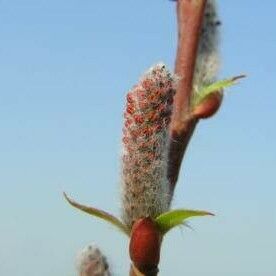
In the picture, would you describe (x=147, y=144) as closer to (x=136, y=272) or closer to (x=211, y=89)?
(x=136, y=272)

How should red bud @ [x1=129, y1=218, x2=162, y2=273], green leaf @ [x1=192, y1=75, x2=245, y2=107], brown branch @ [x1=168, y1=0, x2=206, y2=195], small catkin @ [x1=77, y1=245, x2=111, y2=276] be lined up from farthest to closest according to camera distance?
small catkin @ [x1=77, y1=245, x2=111, y2=276] < green leaf @ [x1=192, y1=75, x2=245, y2=107] < brown branch @ [x1=168, y1=0, x2=206, y2=195] < red bud @ [x1=129, y1=218, x2=162, y2=273]

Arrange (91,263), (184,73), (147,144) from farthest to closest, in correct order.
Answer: (91,263) < (184,73) < (147,144)

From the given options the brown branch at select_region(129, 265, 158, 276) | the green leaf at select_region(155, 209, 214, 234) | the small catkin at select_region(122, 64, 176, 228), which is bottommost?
the brown branch at select_region(129, 265, 158, 276)

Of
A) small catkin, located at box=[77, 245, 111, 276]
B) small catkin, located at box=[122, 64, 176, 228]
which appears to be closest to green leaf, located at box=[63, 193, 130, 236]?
small catkin, located at box=[122, 64, 176, 228]

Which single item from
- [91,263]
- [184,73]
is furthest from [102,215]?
[91,263]

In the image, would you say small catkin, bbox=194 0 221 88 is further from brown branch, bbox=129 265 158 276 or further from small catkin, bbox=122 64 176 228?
brown branch, bbox=129 265 158 276

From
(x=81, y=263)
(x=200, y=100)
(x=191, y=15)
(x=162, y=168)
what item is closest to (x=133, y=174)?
(x=162, y=168)
